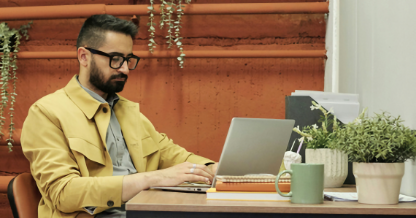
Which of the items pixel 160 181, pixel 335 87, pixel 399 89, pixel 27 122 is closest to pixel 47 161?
pixel 27 122

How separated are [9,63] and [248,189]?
7.06 feet

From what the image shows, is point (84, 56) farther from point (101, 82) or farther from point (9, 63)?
point (9, 63)

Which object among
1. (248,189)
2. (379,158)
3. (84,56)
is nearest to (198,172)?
(248,189)

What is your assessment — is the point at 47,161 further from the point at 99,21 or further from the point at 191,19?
the point at 191,19

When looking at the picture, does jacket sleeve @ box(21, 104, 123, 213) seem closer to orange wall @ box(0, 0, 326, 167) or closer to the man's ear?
the man's ear

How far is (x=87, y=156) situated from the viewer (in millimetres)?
1632

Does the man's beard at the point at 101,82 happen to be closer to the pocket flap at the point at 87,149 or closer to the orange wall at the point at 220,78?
the pocket flap at the point at 87,149

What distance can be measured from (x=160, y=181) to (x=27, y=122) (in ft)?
2.17

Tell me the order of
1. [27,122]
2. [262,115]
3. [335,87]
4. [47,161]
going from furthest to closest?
[262,115] < [335,87] < [27,122] < [47,161]

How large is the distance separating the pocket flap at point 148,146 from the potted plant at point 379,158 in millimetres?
1164

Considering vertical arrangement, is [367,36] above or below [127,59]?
above

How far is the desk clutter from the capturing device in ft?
3.53

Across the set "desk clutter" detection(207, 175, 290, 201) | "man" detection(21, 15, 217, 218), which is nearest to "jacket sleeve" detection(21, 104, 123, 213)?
"man" detection(21, 15, 217, 218)

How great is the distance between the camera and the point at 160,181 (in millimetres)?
1393
